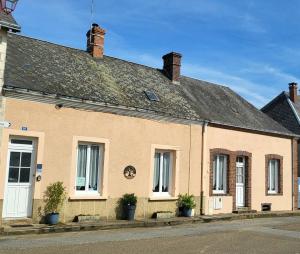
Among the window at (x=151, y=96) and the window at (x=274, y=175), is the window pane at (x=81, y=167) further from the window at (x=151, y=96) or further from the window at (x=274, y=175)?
the window at (x=274, y=175)

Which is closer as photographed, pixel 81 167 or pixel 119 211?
pixel 81 167

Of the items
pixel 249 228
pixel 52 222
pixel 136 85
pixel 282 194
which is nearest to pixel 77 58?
pixel 136 85

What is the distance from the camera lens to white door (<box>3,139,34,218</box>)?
12.2 m

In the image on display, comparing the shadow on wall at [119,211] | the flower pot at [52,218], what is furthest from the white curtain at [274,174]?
the flower pot at [52,218]

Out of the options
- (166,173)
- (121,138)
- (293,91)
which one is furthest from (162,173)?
(293,91)

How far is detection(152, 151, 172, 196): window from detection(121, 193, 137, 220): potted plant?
1400 mm

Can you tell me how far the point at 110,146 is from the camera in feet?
46.5

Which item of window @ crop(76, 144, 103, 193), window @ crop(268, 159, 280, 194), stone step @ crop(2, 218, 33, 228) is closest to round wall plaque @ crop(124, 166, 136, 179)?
window @ crop(76, 144, 103, 193)

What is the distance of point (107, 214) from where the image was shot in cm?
1397

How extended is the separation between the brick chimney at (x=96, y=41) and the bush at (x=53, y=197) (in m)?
6.72

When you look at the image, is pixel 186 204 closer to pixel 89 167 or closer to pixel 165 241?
pixel 89 167

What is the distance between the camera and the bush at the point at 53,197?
12.7m

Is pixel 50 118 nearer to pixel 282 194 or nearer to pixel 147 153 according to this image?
pixel 147 153

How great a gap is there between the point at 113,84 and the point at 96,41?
280 centimetres
